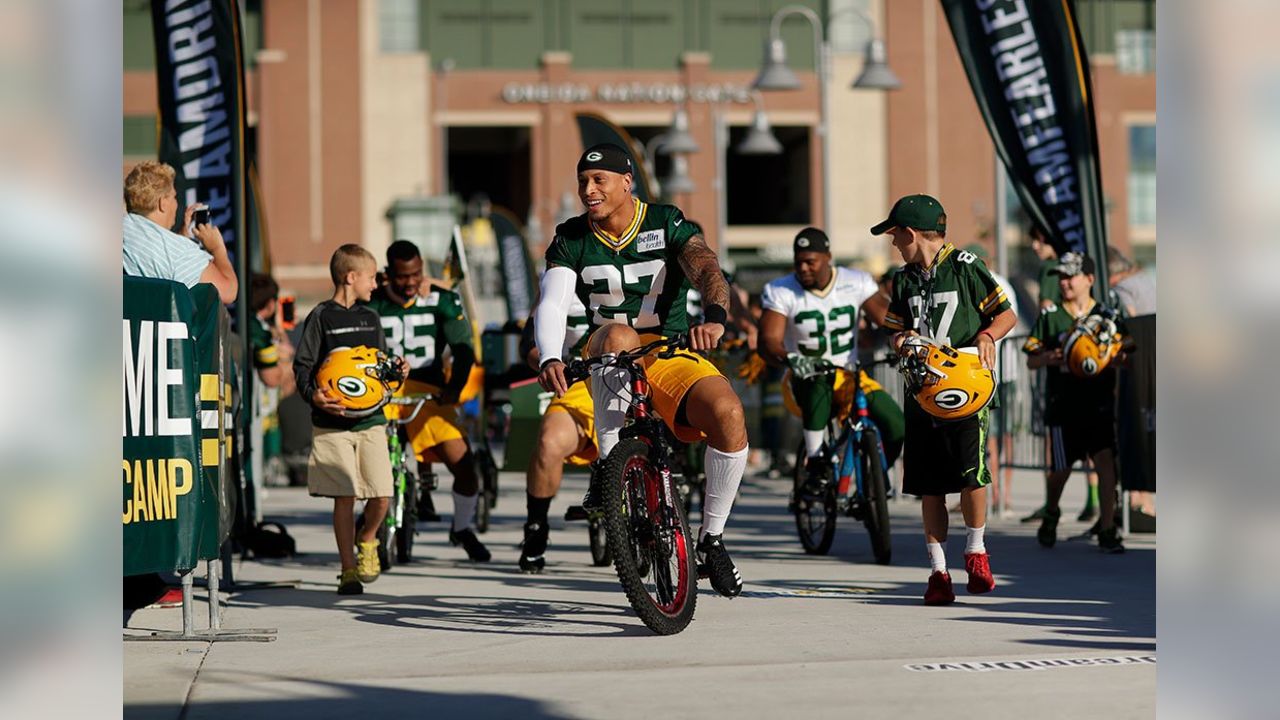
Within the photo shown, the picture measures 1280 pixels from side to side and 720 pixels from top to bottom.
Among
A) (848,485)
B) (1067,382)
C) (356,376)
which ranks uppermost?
(356,376)

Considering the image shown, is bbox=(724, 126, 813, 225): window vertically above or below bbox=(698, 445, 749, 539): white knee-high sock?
above

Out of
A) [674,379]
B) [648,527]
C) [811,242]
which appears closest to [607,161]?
[674,379]

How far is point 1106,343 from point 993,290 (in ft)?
9.29

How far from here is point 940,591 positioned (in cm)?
889

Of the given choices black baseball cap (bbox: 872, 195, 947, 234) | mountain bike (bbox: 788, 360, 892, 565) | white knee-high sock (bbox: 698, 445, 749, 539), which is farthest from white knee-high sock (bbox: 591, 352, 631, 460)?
mountain bike (bbox: 788, 360, 892, 565)

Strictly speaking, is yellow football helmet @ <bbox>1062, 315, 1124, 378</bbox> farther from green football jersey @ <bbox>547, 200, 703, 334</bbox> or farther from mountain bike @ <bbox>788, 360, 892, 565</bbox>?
green football jersey @ <bbox>547, 200, 703, 334</bbox>

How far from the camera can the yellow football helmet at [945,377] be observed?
9.05 m

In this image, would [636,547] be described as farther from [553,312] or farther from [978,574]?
[978,574]

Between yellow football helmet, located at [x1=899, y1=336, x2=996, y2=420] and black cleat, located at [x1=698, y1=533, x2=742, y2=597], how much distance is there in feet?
4.02

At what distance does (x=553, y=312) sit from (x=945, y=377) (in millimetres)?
1863

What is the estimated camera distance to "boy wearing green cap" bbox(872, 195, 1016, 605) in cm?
923

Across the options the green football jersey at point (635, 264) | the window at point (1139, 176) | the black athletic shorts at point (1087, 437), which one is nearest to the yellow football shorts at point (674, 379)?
the green football jersey at point (635, 264)

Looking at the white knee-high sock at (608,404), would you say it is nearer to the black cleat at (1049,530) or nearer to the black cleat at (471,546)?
the black cleat at (471,546)

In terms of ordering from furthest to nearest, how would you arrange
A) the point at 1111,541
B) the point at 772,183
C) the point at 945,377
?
1. the point at 772,183
2. the point at 1111,541
3. the point at 945,377
